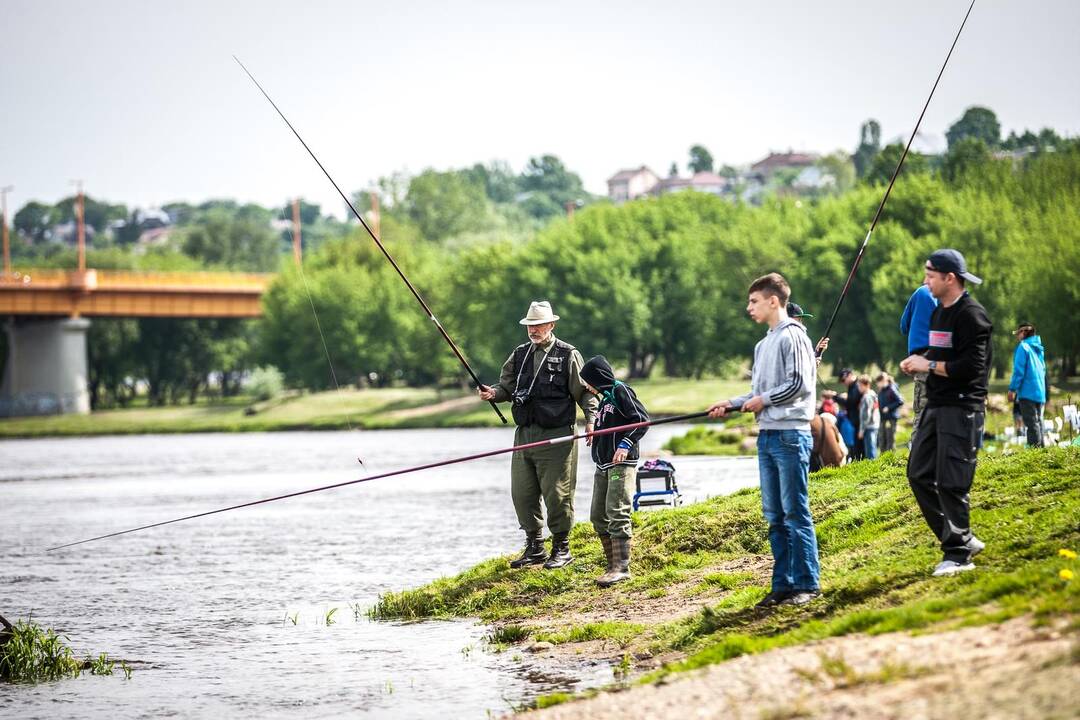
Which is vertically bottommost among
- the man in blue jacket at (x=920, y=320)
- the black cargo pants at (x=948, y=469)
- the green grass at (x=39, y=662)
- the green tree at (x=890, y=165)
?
the green grass at (x=39, y=662)

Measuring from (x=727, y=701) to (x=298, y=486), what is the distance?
94.7 feet

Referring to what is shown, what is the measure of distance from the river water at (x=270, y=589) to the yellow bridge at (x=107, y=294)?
47.5m

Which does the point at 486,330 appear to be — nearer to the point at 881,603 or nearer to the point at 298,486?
the point at 298,486

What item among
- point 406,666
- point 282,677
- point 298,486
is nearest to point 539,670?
point 406,666

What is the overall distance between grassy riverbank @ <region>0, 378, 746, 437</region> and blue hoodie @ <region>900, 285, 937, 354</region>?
182ft

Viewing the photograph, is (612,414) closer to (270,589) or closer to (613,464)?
(613,464)

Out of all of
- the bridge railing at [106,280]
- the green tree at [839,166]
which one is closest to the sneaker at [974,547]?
the bridge railing at [106,280]

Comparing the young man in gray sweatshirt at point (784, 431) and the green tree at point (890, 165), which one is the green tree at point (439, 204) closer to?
the green tree at point (890, 165)

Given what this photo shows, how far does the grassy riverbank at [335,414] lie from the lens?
7100cm

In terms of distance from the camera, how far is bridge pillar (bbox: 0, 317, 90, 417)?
8912 cm

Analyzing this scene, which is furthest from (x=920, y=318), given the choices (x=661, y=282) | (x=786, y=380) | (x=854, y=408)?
(x=661, y=282)

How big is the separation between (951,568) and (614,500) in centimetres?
369

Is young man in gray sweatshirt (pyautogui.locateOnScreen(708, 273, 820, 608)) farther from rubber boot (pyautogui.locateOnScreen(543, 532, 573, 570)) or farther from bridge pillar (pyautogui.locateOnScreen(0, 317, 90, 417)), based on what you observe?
bridge pillar (pyautogui.locateOnScreen(0, 317, 90, 417))

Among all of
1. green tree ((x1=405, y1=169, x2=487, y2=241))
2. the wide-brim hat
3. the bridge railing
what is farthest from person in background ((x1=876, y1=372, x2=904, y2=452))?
green tree ((x1=405, y1=169, x2=487, y2=241))
